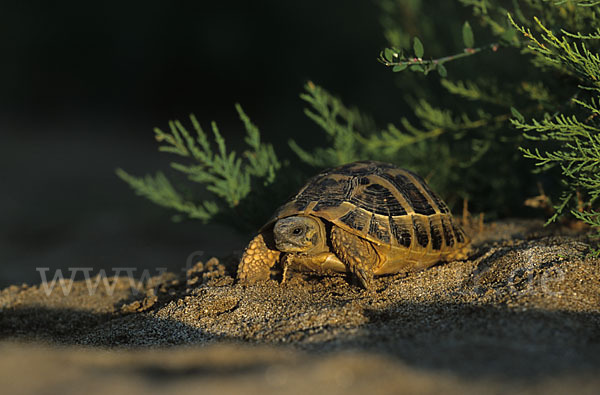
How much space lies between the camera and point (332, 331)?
8.18ft

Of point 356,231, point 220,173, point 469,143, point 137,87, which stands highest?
point 137,87

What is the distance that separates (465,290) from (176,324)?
4.90ft

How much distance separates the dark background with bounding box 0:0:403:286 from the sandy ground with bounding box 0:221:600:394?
12.5 ft

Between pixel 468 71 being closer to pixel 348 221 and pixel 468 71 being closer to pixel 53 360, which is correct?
pixel 348 221

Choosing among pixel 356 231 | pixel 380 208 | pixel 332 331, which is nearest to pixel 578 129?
pixel 380 208

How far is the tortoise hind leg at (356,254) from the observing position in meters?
3.16

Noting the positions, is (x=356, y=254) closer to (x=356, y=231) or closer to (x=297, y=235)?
(x=356, y=231)

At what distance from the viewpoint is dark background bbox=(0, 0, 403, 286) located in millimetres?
8703

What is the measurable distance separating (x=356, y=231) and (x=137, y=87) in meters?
11.9

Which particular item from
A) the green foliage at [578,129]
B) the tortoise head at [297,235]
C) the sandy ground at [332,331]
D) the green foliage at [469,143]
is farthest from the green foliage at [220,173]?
the green foliage at [578,129]

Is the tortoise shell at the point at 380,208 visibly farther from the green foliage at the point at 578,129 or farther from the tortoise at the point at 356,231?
the green foliage at the point at 578,129

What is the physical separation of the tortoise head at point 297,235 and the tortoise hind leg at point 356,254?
105 mm

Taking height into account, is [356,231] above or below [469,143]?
below

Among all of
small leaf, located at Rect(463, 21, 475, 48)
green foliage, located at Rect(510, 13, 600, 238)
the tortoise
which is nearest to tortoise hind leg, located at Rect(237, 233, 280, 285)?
the tortoise
